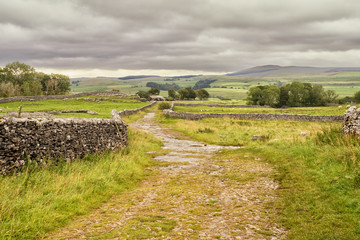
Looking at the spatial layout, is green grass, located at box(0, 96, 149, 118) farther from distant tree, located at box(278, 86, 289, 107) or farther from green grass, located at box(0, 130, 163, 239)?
distant tree, located at box(278, 86, 289, 107)

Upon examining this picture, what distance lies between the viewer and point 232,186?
10.8 m

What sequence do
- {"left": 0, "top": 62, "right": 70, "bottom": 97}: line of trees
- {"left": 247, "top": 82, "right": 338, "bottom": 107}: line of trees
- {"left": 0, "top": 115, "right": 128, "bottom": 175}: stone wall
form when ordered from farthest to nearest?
{"left": 0, "top": 62, "right": 70, "bottom": 97}: line of trees, {"left": 247, "top": 82, "right": 338, "bottom": 107}: line of trees, {"left": 0, "top": 115, "right": 128, "bottom": 175}: stone wall

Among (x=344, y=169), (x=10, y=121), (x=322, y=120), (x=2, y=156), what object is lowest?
(x=322, y=120)

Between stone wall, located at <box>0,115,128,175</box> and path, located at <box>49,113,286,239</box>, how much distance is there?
3.96m

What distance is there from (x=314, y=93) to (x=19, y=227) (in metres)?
115

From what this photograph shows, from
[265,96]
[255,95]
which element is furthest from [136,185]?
[255,95]

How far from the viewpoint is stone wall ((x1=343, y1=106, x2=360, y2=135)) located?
50.7 ft

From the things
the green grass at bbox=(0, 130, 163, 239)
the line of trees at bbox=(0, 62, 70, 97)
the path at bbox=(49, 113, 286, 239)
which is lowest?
the path at bbox=(49, 113, 286, 239)

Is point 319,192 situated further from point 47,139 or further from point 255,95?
point 255,95

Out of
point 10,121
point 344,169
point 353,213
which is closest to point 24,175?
point 10,121

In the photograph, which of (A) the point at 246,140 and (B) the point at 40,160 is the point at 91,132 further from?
(A) the point at 246,140

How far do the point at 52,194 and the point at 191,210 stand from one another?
444 cm

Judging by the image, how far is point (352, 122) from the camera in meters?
15.9

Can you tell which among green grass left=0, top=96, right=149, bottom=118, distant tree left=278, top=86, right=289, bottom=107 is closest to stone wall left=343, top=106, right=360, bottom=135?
green grass left=0, top=96, right=149, bottom=118
